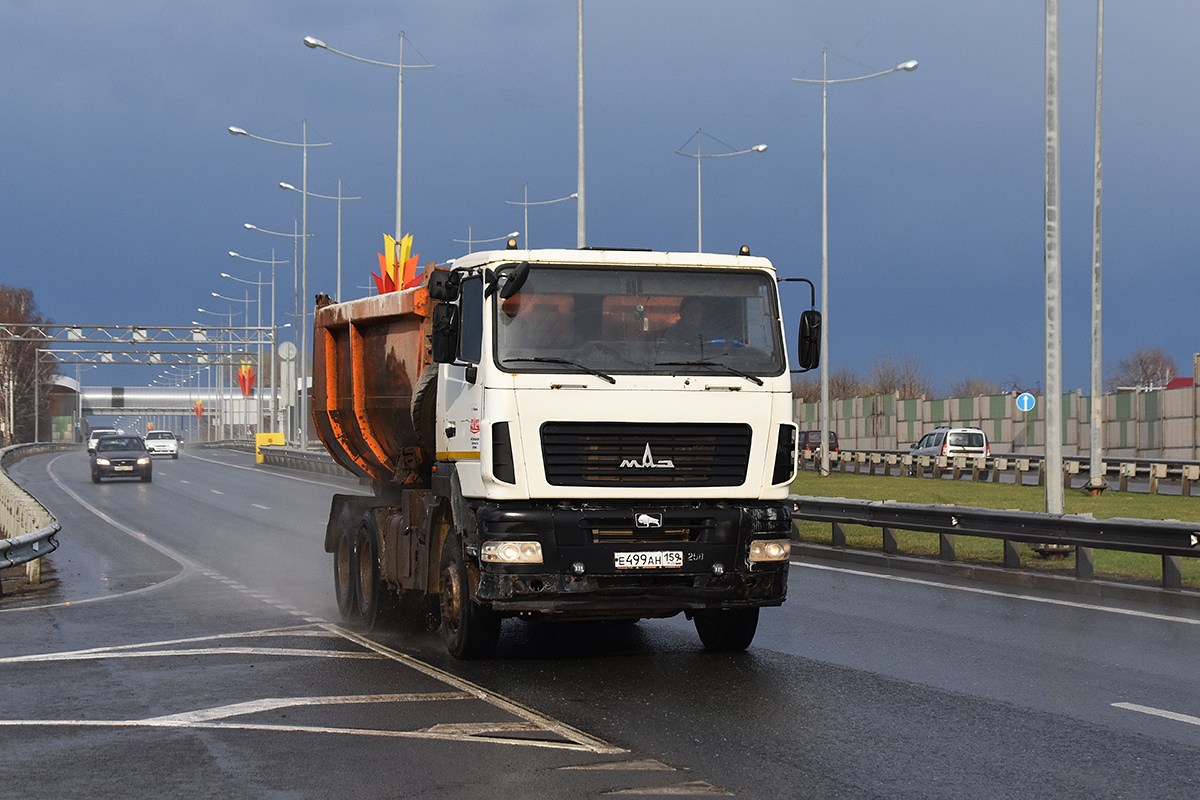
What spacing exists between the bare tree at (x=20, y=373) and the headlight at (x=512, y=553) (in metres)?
107

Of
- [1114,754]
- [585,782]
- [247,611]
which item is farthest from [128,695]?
[1114,754]

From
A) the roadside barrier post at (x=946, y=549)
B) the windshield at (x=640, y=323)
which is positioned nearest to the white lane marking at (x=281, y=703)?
the windshield at (x=640, y=323)

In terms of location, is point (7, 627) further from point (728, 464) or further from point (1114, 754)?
point (1114, 754)

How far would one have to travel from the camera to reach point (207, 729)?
26.3 feet

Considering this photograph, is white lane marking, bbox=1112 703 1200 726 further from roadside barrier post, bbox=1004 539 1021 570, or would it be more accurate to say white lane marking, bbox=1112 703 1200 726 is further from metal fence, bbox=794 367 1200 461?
metal fence, bbox=794 367 1200 461

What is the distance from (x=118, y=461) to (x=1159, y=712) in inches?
1657

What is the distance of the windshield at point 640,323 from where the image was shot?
9.84 metres

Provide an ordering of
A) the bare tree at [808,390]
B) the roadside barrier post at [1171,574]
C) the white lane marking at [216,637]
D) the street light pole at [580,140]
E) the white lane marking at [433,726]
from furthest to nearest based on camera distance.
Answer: the bare tree at [808,390]
the street light pole at [580,140]
the roadside barrier post at [1171,574]
the white lane marking at [216,637]
the white lane marking at [433,726]

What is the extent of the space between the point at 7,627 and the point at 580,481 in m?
6.17

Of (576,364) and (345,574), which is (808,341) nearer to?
(576,364)

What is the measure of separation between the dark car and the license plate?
39.1 m

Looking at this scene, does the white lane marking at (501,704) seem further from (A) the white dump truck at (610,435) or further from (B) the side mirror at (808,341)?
(B) the side mirror at (808,341)

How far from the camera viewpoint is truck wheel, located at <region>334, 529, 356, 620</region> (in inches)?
524

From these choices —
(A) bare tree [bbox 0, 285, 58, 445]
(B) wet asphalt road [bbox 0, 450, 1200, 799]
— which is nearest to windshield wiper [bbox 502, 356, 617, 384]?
(B) wet asphalt road [bbox 0, 450, 1200, 799]
